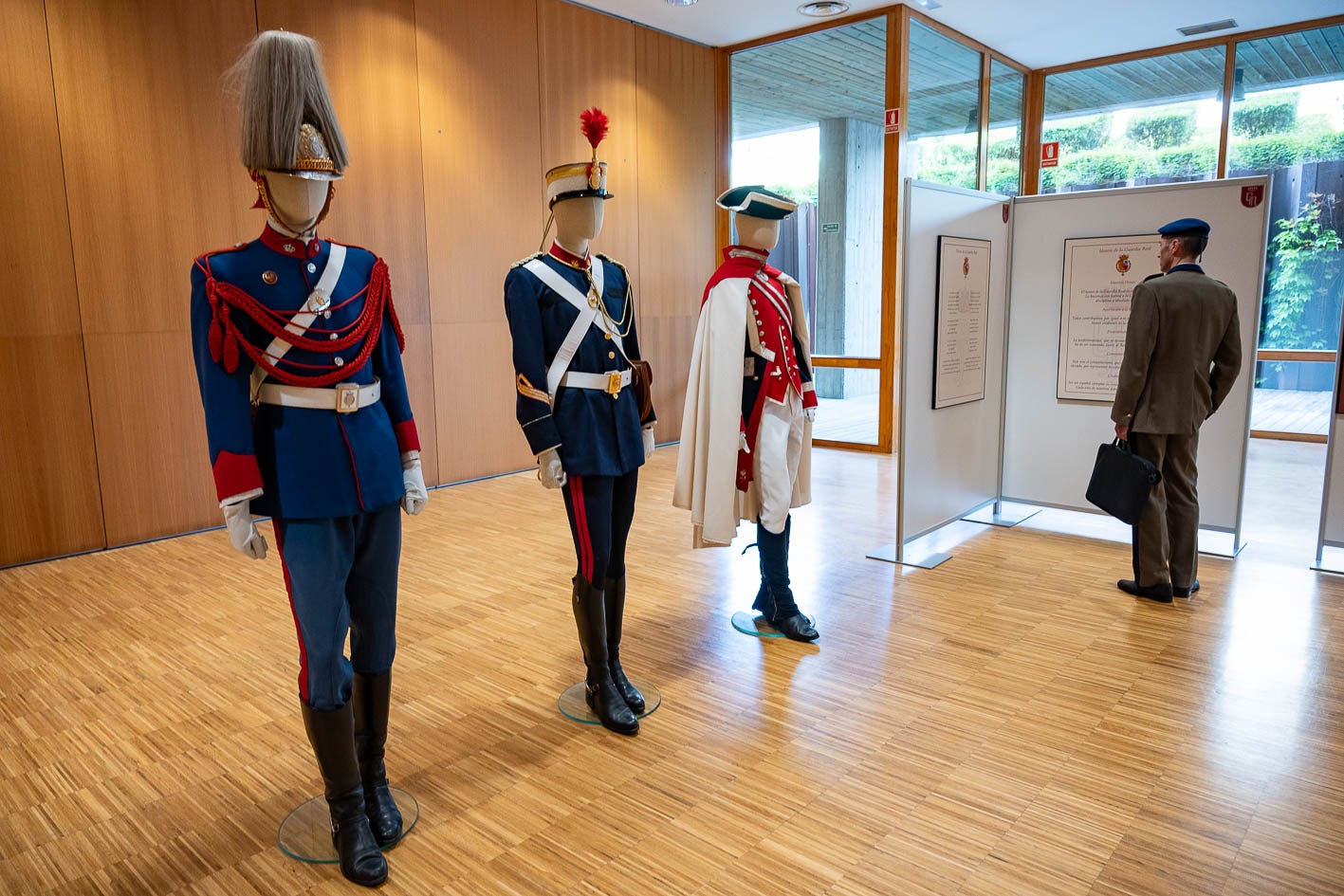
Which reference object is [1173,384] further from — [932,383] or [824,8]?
[824,8]

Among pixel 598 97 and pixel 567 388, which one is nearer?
pixel 567 388

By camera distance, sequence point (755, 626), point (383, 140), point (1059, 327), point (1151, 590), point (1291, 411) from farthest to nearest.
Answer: point (1291, 411)
point (383, 140)
point (1059, 327)
point (1151, 590)
point (755, 626)

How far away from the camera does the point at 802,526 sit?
517 cm

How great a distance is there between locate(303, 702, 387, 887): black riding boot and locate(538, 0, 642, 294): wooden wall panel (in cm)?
542

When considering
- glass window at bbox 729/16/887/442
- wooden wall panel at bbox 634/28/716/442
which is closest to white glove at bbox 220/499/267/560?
wooden wall panel at bbox 634/28/716/442

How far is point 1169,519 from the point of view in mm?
3916

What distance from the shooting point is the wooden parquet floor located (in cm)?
209

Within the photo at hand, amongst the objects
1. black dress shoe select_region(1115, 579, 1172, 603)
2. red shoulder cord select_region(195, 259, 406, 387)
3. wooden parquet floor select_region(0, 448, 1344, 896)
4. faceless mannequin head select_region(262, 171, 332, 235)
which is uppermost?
faceless mannequin head select_region(262, 171, 332, 235)

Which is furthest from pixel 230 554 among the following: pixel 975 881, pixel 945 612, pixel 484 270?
pixel 975 881

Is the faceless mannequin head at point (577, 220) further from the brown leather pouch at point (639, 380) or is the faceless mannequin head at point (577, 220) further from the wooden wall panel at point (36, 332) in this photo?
the wooden wall panel at point (36, 332)

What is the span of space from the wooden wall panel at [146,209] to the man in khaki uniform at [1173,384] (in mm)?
→ 4701

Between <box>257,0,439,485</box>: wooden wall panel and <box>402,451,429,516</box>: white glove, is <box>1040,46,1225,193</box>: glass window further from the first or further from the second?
<box>402,451,429,516</box>: white glove

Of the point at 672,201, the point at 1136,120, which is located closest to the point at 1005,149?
the point at 1136,120

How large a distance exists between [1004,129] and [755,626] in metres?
7.18
